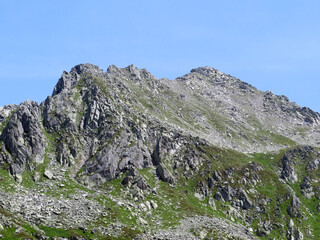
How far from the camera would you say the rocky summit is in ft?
261

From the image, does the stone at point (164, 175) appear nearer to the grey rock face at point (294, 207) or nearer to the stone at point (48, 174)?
the stone at point (48, 174)

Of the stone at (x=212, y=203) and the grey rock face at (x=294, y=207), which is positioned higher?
the grey rock face at (x=294, y=207)

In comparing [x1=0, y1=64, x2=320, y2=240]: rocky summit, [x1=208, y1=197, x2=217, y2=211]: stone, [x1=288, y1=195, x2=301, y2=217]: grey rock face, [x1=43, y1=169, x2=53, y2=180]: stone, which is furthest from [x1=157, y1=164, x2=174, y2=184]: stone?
[x1=288, y1=195, x2=301, y2=217]: grey rock face

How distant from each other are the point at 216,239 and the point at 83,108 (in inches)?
3091

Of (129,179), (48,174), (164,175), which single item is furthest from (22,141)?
(164,175)

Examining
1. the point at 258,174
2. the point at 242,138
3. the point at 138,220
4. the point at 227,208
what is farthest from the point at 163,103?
the point at 138,220

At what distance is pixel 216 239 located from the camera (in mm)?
81375

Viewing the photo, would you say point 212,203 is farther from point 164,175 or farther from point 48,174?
point 48,174

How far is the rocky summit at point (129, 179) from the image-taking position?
79688 mm

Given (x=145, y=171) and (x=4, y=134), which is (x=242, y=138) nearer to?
(x=145, y=171)

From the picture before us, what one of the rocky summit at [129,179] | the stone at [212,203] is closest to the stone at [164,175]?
the rocky summit at [129,179]

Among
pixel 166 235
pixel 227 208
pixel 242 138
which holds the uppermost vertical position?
pixel 242 138

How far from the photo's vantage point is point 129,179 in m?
101

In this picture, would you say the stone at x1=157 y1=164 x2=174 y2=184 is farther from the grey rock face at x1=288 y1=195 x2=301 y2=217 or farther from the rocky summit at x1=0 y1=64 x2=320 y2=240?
the grey rock face at x1=288 y1=195 x2=301 y2=217
